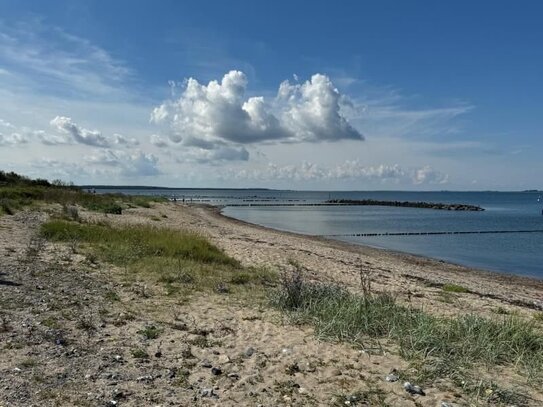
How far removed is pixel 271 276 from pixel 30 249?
6264 millimetres

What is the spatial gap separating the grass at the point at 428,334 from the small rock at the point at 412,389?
357 mm

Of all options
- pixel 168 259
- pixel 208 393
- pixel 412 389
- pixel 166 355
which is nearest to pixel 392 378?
pixel 412 389

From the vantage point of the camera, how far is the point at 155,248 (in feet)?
49.8

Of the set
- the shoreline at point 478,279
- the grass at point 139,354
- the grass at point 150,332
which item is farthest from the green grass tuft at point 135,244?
the shoreline at point 478,279

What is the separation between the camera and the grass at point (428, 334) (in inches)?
268

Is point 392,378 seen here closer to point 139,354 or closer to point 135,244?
point 139,354

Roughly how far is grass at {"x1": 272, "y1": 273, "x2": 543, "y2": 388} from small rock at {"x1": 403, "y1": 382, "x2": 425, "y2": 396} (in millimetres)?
357

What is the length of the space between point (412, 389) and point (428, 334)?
1694 millimetres

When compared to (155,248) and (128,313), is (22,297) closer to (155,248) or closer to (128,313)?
(128,313)

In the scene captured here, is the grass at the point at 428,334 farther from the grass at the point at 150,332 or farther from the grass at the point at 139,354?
the grass at the point at 139,354

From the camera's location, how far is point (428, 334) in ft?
24.2

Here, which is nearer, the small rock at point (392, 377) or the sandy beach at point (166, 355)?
the sandy beach at point (166, 355)

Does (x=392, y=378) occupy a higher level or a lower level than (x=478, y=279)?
higher

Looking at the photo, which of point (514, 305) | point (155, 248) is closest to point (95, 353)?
point (155, 248)
